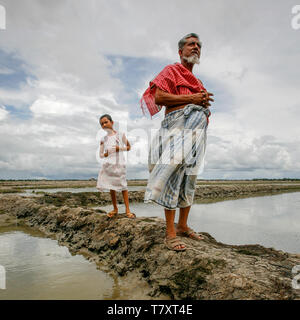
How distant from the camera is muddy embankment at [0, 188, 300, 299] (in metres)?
1.73

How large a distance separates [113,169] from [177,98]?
2.04m

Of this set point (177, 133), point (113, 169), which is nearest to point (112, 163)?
point (113, 169)

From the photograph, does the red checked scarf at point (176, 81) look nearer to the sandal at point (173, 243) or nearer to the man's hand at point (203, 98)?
the man's hand at point (203, 98)

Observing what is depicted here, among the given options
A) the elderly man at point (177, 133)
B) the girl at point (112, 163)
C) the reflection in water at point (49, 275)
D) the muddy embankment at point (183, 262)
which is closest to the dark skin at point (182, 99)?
the elderly man at point (177, 133)

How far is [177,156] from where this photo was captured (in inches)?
89.0

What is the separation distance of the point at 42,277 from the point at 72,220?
6.84ft

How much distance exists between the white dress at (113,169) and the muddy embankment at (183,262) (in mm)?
573

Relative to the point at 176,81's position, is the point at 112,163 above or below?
below

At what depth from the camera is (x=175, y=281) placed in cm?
207

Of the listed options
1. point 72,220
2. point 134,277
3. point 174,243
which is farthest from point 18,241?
point 174,243

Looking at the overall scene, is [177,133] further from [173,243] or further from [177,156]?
[173,243]

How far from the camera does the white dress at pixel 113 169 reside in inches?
155

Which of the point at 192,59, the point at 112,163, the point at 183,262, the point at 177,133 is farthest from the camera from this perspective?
the point at 112,163
